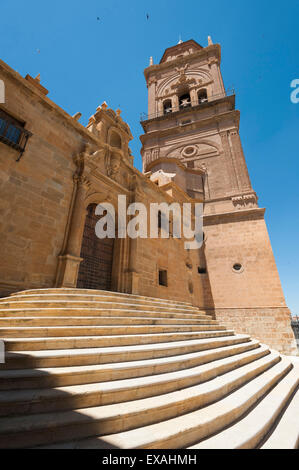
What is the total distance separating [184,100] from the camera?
2578 centimetres

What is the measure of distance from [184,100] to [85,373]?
3039cm

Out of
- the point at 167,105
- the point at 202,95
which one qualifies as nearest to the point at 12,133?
the point at 167,105

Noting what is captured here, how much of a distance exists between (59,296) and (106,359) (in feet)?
Answer: 7.78

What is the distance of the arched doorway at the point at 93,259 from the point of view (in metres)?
8.66

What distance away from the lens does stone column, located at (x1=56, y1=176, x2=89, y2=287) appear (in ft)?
22.4

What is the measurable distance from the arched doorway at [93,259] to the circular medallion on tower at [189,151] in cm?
1499

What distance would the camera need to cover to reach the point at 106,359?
2895 mm

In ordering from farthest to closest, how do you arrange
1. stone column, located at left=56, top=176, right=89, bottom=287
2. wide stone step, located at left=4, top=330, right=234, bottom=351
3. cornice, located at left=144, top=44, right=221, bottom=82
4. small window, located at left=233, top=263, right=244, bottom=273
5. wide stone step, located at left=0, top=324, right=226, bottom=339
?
cornice, located at left=144, top=44, right=221, bottom=82 → small window, located at left=233, top=263, right=244, bottom=273 → stone column, located at left=56, top=176, right=89, bottom=287 → wide stone step, located at left=0, top=324, right=226, bottom=339 → wide stone step, located at left=4, top=330, right=234, bottom=351

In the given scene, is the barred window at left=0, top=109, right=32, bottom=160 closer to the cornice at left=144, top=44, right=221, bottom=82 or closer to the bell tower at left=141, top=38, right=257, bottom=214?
the bell tower at left=141, top=38, right=257, bottom=214

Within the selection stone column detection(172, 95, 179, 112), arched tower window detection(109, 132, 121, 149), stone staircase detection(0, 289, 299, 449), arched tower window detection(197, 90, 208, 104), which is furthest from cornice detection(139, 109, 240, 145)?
stone staircase detection(0, 289, 299, 449)

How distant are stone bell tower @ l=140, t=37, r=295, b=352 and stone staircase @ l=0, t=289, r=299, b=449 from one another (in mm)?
10174

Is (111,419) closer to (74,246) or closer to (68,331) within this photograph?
(68,331)

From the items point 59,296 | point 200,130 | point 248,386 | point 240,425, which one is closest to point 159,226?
point 59,296
